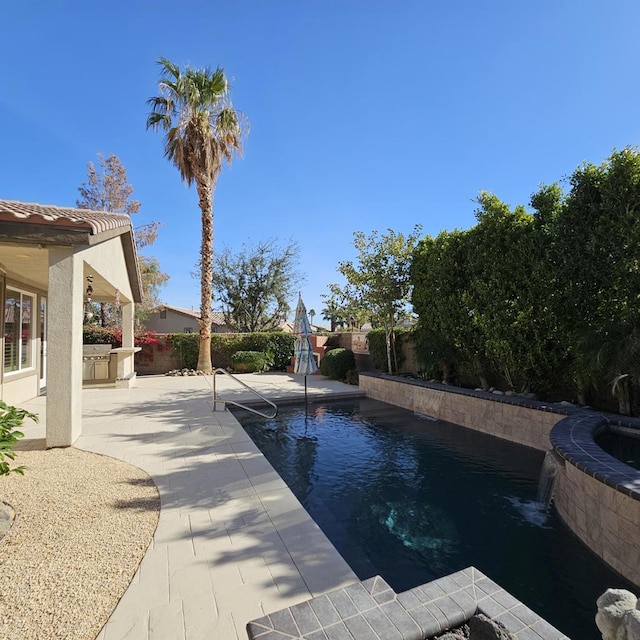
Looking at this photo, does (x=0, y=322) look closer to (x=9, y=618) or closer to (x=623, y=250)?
(x=9, y=618)

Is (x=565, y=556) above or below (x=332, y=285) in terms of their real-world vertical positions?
below

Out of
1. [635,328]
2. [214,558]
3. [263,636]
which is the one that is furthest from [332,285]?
[263,636]

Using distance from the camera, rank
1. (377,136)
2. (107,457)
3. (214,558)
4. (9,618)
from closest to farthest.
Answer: (9,618) → (214,558) → (107,457) → (377,136)

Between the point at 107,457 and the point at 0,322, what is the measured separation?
6.09 m

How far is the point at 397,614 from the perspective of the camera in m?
2.17

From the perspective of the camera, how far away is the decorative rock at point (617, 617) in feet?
5.39

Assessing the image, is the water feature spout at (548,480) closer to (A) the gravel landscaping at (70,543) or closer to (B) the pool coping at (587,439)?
(B) the pool coping at (587,439)

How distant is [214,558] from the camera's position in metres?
3.43

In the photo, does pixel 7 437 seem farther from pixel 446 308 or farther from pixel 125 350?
pixel 125 350

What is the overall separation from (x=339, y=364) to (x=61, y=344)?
12415 millimetres

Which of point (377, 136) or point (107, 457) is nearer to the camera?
point (107, 457)

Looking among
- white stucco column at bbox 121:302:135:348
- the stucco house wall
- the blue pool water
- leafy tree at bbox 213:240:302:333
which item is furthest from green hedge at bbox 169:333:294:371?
the blue pool water

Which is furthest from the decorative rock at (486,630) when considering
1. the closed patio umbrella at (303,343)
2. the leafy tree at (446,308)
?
the closed patio umbrella at (303,343)

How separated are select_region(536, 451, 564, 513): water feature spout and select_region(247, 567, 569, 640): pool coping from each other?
3.61 metres
